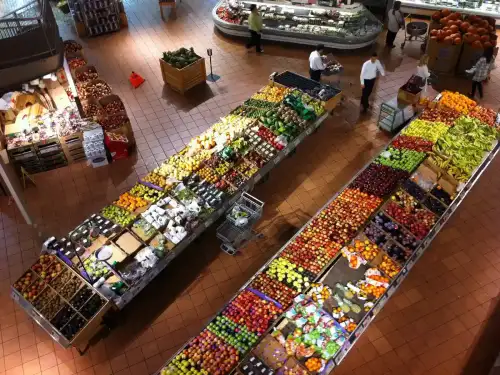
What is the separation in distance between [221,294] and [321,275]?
197cm

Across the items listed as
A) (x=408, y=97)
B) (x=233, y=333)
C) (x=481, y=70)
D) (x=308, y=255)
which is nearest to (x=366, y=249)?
(x=308, y=255)

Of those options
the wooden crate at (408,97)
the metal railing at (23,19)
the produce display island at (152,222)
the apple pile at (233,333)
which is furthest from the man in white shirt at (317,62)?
the apple pile at (233,333)

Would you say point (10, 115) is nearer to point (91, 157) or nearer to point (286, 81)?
point (91, 157)

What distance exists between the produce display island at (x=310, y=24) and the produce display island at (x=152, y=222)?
3914 millimetres

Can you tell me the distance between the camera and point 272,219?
9.49 m

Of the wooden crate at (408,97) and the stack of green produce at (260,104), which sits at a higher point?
the stack of green produce at (260,104)

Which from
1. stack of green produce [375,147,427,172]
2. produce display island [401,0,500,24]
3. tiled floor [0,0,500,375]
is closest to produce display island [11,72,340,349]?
tiled floor [0,0,500,375]

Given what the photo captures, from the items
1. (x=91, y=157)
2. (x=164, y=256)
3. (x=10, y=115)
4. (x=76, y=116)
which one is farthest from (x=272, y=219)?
(x=10, y=115)

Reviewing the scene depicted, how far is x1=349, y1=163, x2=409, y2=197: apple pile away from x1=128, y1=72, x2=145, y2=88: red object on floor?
7.38m

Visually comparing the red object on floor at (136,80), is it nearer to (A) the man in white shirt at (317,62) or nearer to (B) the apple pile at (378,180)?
(A) the man in white shirt at (317,62)

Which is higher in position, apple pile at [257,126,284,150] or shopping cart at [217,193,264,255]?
apple pile at [257,126,284,150]

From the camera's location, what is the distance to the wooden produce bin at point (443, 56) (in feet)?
41.8

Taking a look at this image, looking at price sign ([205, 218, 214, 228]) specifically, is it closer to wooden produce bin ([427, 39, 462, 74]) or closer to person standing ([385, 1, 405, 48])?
wooden produce bin ([427, 39, 462, 74])

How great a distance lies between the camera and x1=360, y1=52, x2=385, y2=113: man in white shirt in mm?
11055
